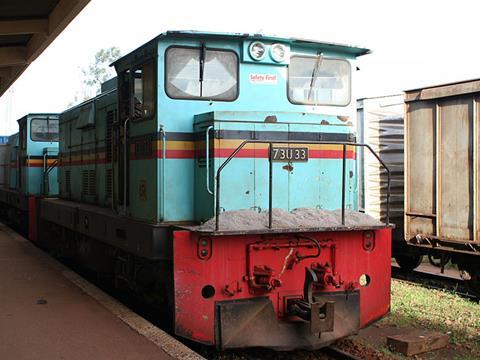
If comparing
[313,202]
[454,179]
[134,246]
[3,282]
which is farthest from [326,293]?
[3,282]

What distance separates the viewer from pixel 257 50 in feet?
17.7

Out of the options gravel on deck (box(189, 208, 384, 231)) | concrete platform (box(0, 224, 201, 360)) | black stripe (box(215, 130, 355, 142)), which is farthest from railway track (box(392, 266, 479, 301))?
concrete platform (box(0, 224, 201, 360))

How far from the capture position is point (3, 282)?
7363 mm

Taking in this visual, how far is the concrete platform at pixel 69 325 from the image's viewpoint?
14.7 feet

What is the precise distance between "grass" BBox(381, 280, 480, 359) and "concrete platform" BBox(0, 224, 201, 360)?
3.13 metres

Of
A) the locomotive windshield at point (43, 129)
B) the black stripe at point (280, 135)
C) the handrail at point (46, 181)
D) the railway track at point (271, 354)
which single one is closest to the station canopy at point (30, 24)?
the locomotive windshield at point (43, 129)

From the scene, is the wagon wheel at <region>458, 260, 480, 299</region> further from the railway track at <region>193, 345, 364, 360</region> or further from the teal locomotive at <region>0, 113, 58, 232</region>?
the teal locomotive at <region>0, 113, 58, 232</region>

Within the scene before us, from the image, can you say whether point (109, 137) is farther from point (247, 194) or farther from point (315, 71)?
point (315, 71)

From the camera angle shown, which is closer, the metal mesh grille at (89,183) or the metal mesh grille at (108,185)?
the metal mesh grille at (108,185)

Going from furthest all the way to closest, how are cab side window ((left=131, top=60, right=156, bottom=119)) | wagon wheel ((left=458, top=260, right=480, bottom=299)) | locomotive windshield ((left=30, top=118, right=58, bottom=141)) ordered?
locomotive windshield ((left=30, top=118, right=58, bottom=141)) → wagon wheel ((left=458, top=260, right=480, bottom=299)) → cab side window ((left=131, top=60, right=156, bottom=119))

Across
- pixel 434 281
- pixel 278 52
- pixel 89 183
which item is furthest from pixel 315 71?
pixel 434 281

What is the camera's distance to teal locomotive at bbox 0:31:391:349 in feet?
15.7

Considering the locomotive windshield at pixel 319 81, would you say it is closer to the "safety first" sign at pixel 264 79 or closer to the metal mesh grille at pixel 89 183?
the "safety first" sign at pixel 264 79

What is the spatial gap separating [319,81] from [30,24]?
688cm
